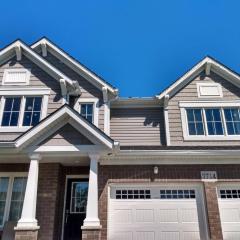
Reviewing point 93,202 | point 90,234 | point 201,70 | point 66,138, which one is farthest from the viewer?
point 201,70

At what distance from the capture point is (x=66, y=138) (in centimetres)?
830

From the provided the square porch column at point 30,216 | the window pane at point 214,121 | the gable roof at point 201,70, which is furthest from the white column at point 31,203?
the window pane at point 214,121

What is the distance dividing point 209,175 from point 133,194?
2.60 metres

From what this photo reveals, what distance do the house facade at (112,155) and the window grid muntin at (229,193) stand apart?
3cm

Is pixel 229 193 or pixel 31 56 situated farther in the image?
pixel 31 56

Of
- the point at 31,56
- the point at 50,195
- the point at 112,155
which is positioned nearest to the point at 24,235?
the point at 50,195

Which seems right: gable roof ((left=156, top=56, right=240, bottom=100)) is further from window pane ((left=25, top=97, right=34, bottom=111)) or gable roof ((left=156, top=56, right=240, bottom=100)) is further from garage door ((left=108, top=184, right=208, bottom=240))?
window pane ((left=25, top=97, right=34, bottom=111))

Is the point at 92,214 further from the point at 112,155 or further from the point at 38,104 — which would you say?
the point at 38,104

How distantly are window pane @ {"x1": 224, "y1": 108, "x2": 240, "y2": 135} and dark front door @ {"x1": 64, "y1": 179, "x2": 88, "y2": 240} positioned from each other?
5725mm

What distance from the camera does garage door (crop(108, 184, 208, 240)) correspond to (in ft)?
28.3

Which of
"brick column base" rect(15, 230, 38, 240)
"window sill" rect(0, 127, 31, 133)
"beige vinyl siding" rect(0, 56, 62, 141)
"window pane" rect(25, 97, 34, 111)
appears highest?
"beige vinyl siding" rect(0, 56, 62, 141)

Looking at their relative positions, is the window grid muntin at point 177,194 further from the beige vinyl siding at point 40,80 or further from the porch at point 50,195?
the beige vinyl siding at point 40,80

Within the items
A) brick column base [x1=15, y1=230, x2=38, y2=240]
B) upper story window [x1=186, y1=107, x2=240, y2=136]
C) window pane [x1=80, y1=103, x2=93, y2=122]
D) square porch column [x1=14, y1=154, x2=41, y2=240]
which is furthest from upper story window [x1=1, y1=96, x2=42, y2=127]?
upper story window [x1=186, y1=107, x2=240, y2=136]

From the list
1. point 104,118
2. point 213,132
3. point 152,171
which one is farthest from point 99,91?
point 213,132
